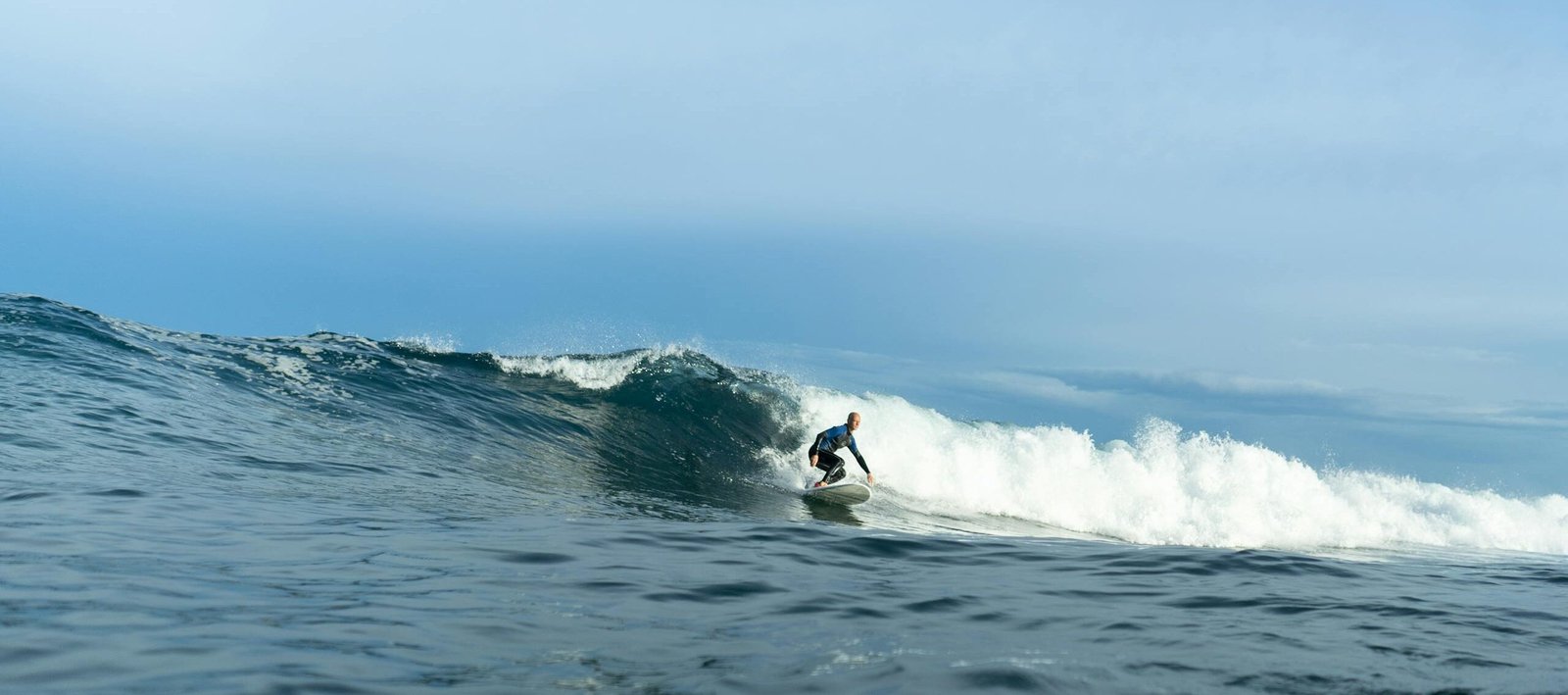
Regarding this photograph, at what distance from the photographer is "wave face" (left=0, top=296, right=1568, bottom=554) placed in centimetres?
1358

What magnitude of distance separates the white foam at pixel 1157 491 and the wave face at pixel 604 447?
0.07 m

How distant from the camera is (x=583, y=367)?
25.3m

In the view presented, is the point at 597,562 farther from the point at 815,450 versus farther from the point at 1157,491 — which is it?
the point at 1157,491

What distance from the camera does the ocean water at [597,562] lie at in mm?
5438

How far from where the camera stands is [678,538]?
1064cm

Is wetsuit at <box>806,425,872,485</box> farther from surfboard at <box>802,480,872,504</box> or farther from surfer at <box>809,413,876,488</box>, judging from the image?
surfboard at <box>802,480,872,504</box>

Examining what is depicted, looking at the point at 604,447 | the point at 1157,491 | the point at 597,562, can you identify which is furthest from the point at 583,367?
the point at 597,562

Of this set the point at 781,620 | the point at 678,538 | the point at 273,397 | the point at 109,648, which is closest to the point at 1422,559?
the point at 678,538

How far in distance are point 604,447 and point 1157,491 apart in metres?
12.7

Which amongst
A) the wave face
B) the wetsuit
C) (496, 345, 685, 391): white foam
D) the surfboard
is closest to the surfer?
the wetsuit

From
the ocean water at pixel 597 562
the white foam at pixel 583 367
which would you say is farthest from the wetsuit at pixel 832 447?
the white foam at pixel 583 367

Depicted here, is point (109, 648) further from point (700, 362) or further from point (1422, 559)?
point (700, 362)

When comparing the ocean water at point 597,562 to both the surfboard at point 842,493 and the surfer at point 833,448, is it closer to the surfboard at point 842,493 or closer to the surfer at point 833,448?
the surfboard at point 842,493

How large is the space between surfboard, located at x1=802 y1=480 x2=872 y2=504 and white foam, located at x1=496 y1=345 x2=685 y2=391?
28.0 ft
